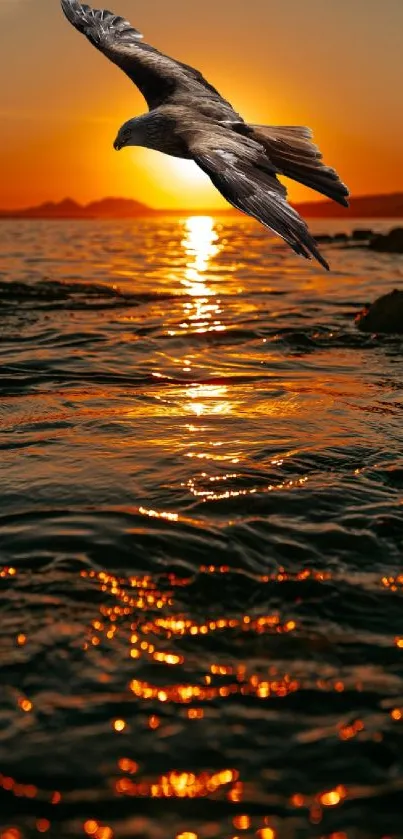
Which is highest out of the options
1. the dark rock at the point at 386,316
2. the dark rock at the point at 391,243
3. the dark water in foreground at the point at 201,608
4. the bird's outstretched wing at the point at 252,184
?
the dark rock at the point at 391,243

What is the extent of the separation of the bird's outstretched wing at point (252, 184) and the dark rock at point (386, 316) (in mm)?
7866

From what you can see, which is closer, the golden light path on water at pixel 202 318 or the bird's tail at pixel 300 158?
the bird's tail at pixel 300 158

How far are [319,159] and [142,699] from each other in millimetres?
5497

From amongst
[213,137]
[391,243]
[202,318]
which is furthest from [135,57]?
[391,243]

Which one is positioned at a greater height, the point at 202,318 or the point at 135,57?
the point at 135,57

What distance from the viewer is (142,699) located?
416 centimetres

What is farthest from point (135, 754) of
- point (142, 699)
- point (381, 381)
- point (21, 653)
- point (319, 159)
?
point (381, 381)

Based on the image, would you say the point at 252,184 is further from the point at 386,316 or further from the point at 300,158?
the point at 386,316

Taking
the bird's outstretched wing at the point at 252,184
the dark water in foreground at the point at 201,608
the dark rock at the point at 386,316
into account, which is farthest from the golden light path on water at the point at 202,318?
the bird's outstretched wing at the point at 252,184

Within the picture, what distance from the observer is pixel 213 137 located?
7324 millimetres

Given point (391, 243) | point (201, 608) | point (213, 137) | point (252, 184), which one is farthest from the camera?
point (391, 243)

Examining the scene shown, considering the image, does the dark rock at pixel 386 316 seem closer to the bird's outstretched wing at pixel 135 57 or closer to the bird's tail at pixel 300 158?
the bird's outstretched wing at pixel 135 57

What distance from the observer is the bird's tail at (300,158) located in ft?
24.8

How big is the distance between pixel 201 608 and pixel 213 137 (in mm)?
4113
